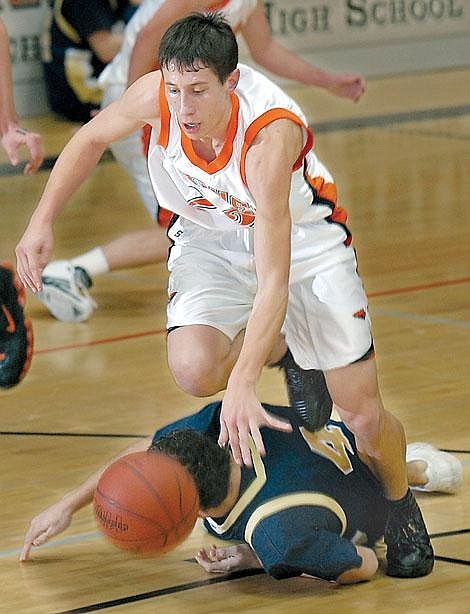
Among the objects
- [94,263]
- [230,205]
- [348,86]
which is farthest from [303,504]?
[94,263]

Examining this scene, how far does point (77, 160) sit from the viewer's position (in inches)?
148

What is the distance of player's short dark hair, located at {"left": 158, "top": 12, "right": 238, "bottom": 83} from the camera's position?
10.7ft

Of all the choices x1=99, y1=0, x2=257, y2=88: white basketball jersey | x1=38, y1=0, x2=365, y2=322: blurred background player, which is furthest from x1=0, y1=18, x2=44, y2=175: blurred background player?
x1=99, y1=0, x2=257, y2=88: white basketball jersey

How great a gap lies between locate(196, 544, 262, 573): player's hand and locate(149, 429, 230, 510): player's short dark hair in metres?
0.26

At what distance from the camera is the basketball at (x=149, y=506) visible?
3.22 meters

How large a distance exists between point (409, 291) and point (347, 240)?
2.84 meters

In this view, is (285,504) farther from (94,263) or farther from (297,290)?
(94,263)

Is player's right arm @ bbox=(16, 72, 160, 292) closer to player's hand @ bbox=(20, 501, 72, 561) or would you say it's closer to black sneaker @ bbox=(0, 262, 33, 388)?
player's hand @ bbox=(20, 501, 72, 561)

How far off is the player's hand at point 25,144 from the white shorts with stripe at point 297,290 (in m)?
0.77

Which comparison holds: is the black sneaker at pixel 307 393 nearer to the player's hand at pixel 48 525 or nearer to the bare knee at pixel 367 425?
the bare knee at pixel 367 425

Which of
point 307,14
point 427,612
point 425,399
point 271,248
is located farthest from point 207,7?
point 307,14

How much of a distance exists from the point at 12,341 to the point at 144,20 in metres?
2.08

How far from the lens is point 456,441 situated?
453 cm

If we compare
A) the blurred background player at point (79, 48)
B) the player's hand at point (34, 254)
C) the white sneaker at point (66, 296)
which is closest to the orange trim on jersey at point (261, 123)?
the player's hand at point (34, 254)
